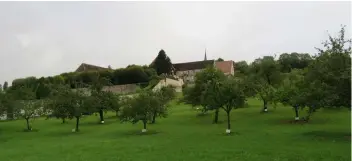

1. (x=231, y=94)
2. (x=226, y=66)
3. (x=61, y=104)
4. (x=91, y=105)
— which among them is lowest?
(x=91, y=105)

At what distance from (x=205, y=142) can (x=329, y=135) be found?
861 centimetres

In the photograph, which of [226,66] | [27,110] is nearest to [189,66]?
[226,66]

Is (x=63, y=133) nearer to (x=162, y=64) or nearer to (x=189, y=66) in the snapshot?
(x=162, y=64)

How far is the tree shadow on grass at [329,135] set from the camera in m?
22.7

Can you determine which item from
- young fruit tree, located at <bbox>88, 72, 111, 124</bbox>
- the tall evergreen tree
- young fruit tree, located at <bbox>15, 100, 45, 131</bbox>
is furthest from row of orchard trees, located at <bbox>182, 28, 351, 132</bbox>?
the tall evergreen tree

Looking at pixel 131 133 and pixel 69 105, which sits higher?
pixel 69 105

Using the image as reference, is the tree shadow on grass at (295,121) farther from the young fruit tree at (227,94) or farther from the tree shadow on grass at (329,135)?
the tree shadow on grass at (329,135)

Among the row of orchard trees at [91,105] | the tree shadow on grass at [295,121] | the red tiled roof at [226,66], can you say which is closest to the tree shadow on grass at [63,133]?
the row of orchard trees at [91,105]

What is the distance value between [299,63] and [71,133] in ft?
Answer: 286

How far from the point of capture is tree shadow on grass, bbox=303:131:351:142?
74.5 feet

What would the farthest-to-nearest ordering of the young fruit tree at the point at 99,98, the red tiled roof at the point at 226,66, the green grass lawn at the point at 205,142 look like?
the red tiled roof at the point at 226,66 < the young fruit tree at the point at 99,98 < the green grass lawn at the point at 205,142

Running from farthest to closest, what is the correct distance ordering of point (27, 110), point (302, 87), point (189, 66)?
1. point (189, 66)
2. point (27, 110)
3. point (302, 87)

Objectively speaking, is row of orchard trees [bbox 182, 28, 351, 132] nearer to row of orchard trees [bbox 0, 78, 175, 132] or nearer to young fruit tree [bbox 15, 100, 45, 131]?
row of orchard trees [bbox 0, 78, 175, 132]

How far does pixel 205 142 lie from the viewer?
77.5 ft
